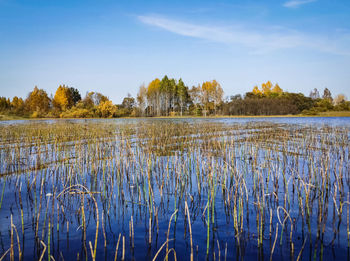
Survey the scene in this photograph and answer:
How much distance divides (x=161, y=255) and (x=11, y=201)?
143 inches

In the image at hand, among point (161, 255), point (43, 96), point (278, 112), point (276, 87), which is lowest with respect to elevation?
point (161, 255)

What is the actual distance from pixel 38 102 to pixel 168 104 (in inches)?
1433

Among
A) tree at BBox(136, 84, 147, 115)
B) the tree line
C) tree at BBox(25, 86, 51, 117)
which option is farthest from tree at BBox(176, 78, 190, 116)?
tree at BBox(25, 86, 51, 117)

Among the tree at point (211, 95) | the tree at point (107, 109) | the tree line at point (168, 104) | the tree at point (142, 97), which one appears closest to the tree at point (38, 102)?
the tree line at point (168, 104)

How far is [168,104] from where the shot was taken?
69125mm

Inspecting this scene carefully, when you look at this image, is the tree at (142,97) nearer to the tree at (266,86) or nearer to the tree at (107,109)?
the tree at (107,109)

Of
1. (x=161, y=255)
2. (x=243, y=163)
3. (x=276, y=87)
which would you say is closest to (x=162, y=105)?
(x=276, y=87)

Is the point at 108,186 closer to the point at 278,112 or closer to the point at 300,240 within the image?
the point at 300,240

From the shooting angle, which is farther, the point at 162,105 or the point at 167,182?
the point at 162,105

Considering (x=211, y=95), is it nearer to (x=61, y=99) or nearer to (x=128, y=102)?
(x=128, y=102)

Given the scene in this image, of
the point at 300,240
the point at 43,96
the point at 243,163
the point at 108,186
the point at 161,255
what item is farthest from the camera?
the point at 43,96

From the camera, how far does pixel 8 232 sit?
11.3 ft

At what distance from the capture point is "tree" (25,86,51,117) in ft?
198

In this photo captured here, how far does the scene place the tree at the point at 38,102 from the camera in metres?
60.3
